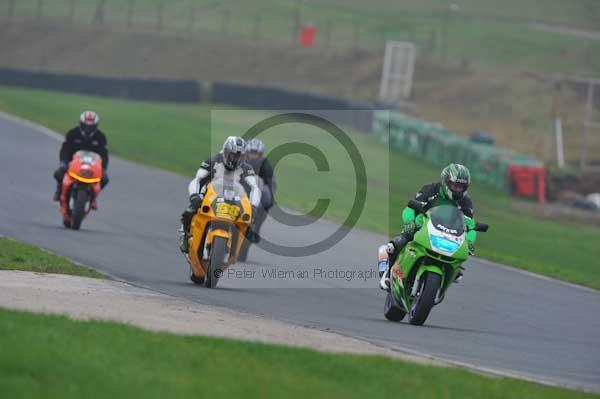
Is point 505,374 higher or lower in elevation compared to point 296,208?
higher

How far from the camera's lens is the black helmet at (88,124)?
734 inches

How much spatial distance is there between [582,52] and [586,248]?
3401 centimetres

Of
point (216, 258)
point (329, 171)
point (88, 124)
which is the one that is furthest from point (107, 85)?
point (216, 258)

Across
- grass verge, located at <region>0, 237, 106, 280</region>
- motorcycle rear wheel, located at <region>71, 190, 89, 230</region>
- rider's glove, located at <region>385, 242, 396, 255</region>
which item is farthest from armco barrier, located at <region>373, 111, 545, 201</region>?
rider's glove, located at <region>385, 242, 396, 255</region>

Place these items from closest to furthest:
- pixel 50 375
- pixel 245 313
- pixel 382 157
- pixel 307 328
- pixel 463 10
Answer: pixel 50 375
pixel 307 328
pixel 245 313
pixel 382 157
pixel 463 10

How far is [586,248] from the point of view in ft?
82.5

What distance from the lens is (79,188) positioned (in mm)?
18266

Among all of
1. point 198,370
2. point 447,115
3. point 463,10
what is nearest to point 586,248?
point 198,370

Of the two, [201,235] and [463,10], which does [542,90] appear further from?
[201,235]

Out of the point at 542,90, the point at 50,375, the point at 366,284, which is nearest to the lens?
the point at 50,375

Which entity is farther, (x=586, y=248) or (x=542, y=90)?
(x=542, y=90)

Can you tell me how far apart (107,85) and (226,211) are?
3721 centimetres

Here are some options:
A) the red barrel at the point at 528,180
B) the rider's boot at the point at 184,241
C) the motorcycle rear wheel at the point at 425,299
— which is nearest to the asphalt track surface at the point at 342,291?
the motorcycle rear wheel at the point at 425,299

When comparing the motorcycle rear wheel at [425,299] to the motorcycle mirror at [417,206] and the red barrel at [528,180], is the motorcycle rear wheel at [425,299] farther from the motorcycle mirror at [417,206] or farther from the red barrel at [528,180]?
the red barrel at [528,180]
